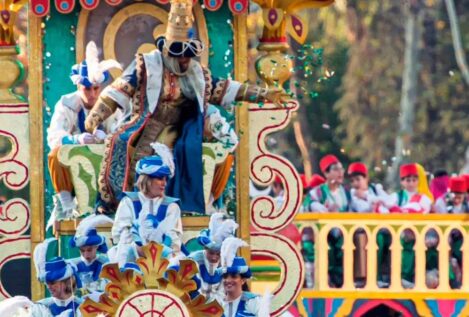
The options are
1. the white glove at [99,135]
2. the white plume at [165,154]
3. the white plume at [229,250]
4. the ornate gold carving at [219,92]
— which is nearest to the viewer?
the white plume at [229,250]

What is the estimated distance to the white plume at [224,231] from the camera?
931 inches

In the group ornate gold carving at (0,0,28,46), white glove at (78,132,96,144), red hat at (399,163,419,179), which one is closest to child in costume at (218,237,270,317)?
white glove at (78,132,96,144)

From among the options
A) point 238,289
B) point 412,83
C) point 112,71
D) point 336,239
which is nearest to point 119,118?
point 112,71

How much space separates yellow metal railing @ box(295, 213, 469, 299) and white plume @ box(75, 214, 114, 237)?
16.8 feet

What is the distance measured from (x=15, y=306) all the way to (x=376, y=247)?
6239 millimetres

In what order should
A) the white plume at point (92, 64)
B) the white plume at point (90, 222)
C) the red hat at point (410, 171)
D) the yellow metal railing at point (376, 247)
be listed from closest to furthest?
the white plume at point (90, 222), the white plume at point (92, 64), the yellow metal railing at point (376, 247), the red hat at point (410, 171)

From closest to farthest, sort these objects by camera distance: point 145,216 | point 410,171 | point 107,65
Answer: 1. point 145,216
2. point 107,65
3. point 410,171

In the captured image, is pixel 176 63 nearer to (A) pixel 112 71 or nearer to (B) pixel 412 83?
(A) pixel 112 71

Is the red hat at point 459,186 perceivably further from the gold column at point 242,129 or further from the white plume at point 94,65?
the white plume at point 94,65

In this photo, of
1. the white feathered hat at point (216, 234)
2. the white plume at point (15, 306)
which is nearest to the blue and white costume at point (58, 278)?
the white plume at point (15, 306)

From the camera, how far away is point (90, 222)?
2423 centimetres

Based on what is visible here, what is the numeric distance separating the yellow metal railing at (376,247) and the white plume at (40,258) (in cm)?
564

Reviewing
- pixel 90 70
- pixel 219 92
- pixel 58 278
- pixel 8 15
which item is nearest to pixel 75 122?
pixel 90 70

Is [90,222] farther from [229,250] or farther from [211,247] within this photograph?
[229,250]
